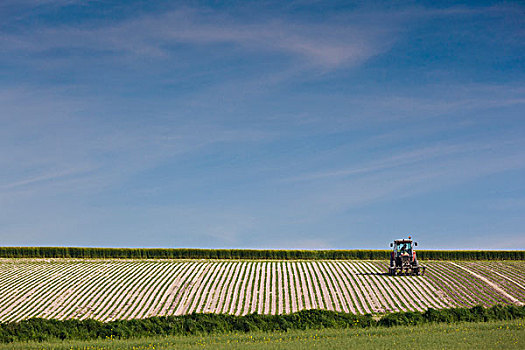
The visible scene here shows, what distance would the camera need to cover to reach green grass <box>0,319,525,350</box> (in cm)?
2241

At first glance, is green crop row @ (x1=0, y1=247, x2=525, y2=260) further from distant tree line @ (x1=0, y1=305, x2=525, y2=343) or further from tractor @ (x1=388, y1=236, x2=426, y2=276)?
distant tree line @ (x1=0, y1=305, x2=525, y2=343)

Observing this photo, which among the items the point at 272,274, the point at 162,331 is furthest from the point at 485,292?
the point at 162,331

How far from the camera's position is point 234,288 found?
4694 centimetres

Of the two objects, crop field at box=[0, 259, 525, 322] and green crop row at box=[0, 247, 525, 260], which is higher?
green crop row at box=[0, 247, 525, 260]

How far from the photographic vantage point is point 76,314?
3931 cm

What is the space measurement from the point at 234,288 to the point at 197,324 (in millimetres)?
18791

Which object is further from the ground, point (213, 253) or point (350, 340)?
point (213, 253)

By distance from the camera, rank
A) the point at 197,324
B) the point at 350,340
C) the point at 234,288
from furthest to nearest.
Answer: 1. the point at 234,288
2. the point at 197,324
3. the point at 350,340

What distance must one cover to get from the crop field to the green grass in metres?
12.7

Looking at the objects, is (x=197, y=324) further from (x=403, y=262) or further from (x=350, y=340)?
(x=403, y=262)

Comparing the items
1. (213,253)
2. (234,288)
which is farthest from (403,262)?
(213,253)

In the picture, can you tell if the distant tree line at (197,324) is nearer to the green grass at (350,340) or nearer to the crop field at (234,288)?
the green grass at (350,340)

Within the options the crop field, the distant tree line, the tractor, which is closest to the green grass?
the distant tree line

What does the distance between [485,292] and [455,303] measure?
5322 millimetres
